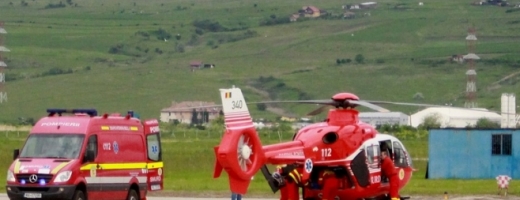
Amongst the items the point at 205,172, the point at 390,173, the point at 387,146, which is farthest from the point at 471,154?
the point at 390,173

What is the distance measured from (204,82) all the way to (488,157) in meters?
92.6

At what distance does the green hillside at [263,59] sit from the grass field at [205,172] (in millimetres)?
45476

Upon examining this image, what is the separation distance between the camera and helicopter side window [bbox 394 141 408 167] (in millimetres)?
27219

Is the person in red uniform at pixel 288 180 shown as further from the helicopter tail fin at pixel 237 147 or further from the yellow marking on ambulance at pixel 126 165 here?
the yellow marking on ambulance at pixel 126 165

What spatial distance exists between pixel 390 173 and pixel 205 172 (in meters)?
25.1

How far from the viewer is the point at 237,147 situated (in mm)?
21422

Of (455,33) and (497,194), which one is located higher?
(455,33)

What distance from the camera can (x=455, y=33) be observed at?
167000 millimetres

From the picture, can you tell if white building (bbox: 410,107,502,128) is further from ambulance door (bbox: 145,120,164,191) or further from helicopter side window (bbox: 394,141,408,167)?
helicopter side window (bbox: 394,141,408,167)

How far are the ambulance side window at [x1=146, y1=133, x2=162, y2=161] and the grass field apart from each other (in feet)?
23.3

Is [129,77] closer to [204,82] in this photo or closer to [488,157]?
[204,82]

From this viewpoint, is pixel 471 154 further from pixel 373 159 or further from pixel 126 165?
pixel 373 159

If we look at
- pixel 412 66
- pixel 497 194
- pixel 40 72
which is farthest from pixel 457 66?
pixel 497 194

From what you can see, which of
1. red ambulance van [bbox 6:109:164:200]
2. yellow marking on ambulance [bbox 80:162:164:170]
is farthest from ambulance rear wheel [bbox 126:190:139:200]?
yellow marking on ambulance [bbox 80:162:164:170]
